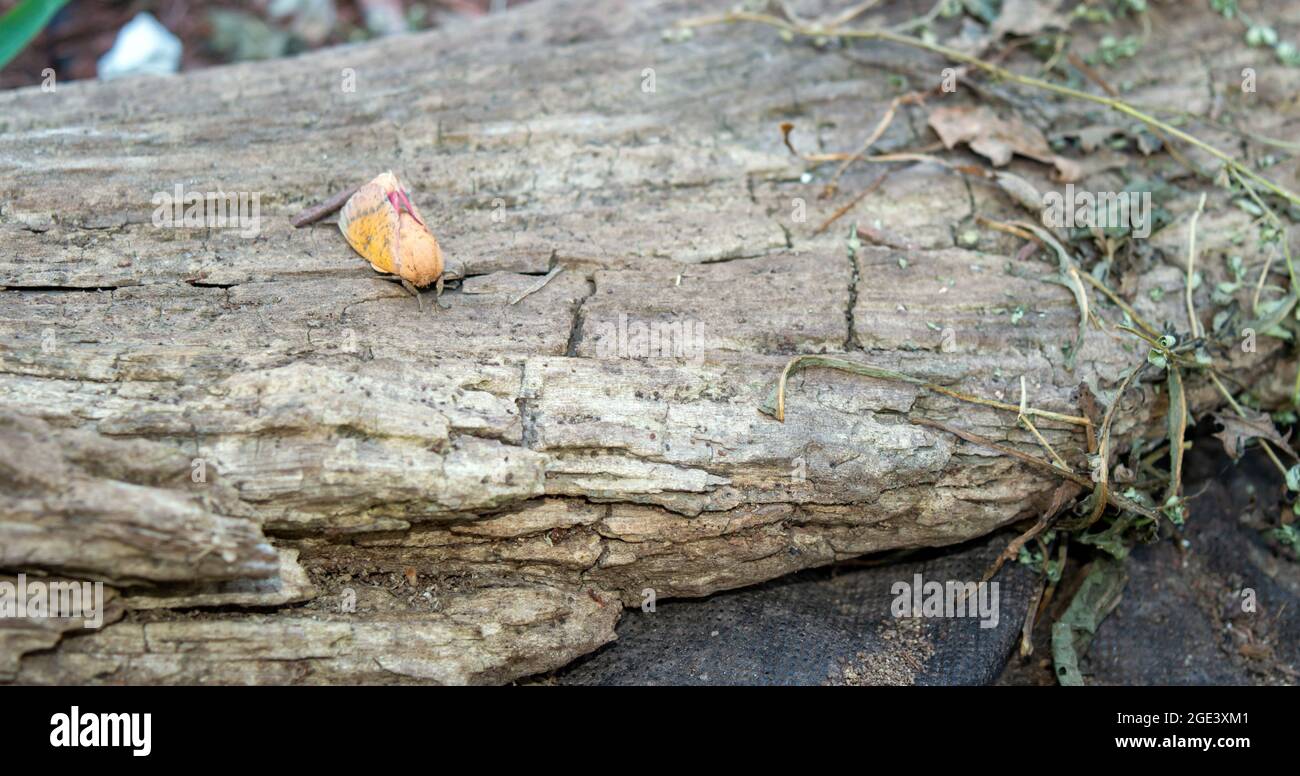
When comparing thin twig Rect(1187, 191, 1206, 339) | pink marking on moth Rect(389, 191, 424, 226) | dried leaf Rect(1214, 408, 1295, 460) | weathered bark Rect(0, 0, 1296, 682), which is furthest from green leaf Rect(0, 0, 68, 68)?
dried leaf Rect(1214, 408, 1295, 460)

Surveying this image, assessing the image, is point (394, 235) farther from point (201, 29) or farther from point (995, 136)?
point (201, 29)

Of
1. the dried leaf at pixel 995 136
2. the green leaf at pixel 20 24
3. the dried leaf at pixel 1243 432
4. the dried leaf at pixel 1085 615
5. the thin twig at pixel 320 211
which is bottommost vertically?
the dried leaf at pixel 1085 615

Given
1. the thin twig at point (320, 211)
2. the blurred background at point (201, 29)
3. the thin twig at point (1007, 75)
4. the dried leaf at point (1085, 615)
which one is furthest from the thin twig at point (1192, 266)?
the blurred background at point (201, 29)

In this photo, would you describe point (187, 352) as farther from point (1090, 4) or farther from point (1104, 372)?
point (1090, 4)

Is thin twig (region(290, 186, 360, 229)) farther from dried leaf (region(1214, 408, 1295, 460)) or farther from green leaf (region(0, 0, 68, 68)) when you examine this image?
dried leaf (region(1214, 408, 1295, 460))

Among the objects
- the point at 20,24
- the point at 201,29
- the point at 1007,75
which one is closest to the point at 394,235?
the point at 20,24

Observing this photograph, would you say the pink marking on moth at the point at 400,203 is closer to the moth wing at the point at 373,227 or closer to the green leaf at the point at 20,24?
the moth wing at the point at 373,227
